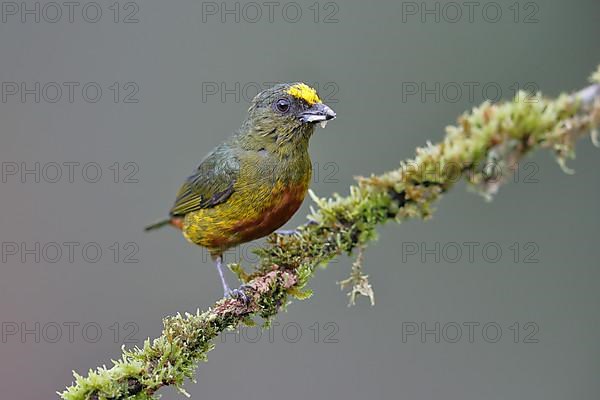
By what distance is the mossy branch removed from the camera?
2.12m

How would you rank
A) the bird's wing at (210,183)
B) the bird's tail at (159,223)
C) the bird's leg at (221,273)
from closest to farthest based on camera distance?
the bird's leg at (221,273)
the bird's wing at (210,183)
the bird's tail at (159,223)

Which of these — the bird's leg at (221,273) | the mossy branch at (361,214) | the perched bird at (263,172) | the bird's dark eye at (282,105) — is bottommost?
the mossy branch at (361,214)

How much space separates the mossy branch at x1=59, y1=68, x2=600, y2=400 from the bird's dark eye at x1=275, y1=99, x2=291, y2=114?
903mm

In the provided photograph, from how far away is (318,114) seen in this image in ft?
12.0

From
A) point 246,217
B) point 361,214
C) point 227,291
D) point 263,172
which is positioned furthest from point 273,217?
point 361,214

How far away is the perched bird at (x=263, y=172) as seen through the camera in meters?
3.67

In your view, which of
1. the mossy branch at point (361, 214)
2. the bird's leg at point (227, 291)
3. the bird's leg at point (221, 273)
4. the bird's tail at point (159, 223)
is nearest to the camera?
the mossy branch at point (361, 214)

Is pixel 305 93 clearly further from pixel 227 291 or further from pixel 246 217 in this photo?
pixel 227 291

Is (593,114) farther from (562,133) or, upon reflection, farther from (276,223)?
(276,223)

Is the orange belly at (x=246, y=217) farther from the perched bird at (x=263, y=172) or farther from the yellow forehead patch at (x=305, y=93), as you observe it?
the yellow forehead patch at (x=305, y=93)

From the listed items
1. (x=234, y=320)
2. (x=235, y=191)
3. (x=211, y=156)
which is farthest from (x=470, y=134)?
(x=211, y=156)

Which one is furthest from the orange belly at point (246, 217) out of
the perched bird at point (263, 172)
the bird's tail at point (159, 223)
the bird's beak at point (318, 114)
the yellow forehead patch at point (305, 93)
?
the bird's tail at point (159, 223)

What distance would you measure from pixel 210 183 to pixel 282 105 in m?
0.74

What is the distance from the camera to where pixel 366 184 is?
2.63m
